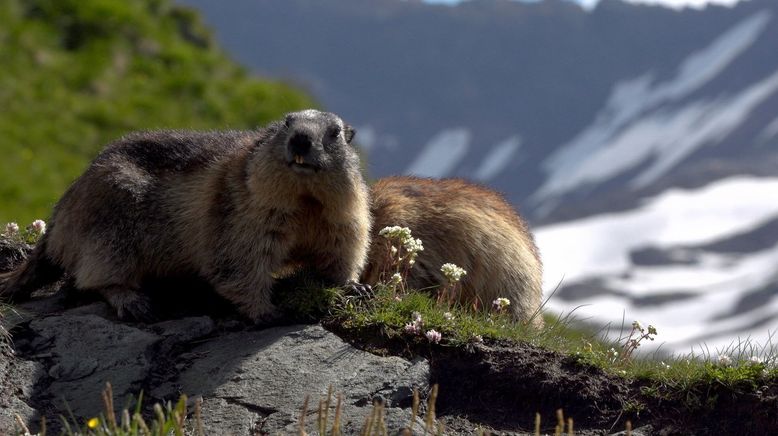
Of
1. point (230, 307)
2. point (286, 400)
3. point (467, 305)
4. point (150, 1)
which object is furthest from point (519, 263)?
point (150, 1)

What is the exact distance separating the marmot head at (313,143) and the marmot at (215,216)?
1cm

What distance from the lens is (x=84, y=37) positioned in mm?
26109

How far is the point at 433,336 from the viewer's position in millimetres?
8117

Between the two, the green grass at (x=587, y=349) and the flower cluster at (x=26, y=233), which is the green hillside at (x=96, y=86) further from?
the green grass at (x=587, y=349)

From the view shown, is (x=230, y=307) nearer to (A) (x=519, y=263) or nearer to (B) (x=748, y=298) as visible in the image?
(A) (x=519, y=263)

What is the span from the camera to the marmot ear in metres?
9.16

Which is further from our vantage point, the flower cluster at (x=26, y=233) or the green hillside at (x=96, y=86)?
the green hillside at (x=96, y=86)

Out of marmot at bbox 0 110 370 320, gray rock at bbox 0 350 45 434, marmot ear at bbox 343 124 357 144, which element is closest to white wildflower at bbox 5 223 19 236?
marmot at bbox 0 110 370 320

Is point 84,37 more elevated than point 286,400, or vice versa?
point 84,37

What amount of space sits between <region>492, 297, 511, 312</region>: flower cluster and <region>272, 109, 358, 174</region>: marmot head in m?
1.64

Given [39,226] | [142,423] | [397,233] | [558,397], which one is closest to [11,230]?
[39,226]

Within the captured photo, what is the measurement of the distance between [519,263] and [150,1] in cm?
2203

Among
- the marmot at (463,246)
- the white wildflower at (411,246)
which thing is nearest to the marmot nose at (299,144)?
the white wildflower at (411,246)

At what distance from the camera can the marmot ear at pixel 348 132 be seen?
9.16 metres
